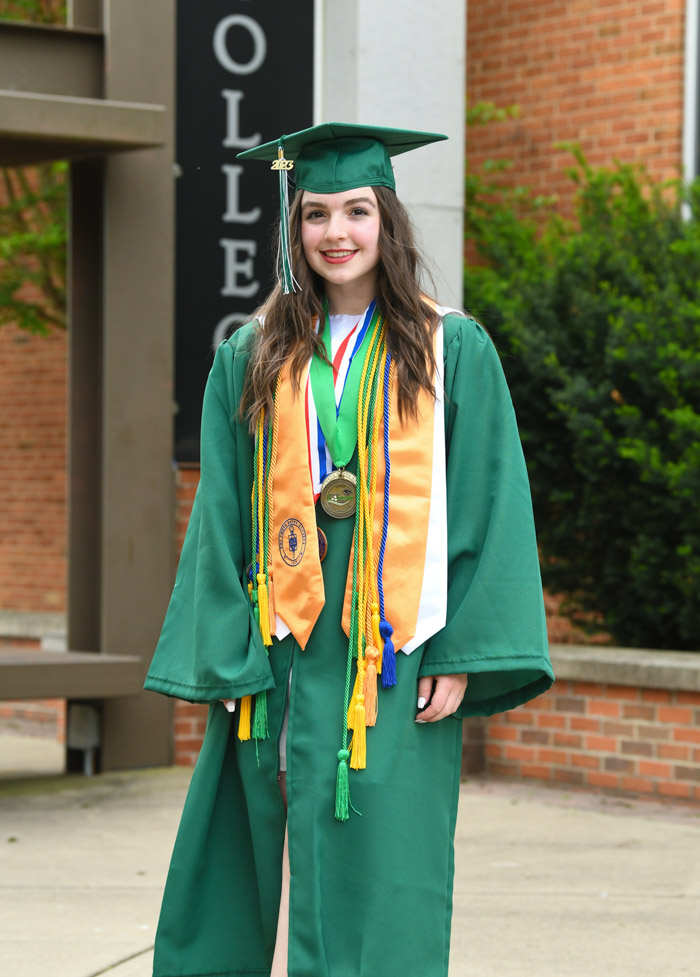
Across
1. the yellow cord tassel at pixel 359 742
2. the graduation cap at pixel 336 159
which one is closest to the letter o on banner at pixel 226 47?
the graduation cap at pixel 336 159

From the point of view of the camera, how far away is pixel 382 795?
9.66ft

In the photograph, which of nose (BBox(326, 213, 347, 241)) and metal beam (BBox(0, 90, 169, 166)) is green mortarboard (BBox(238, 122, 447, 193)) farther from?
metal beam (BBox(0, 90, 169, 166))

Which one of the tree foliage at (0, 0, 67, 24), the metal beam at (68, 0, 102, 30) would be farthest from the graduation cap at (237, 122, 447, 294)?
the tree foliage at (0, 0, 67, 24)

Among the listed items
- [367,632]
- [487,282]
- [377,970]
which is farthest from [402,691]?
[487,282]

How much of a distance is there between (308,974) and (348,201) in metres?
1.62

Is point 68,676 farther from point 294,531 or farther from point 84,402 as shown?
point 294,531

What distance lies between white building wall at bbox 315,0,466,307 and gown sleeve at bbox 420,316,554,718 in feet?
13.7

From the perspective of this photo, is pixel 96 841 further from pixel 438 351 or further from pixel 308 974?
pixel 438 351

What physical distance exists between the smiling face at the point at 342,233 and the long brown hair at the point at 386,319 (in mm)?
37

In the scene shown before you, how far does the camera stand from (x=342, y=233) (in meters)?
3.07

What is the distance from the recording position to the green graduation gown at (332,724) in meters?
Result: 2.95

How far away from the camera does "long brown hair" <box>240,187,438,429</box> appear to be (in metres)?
3.06

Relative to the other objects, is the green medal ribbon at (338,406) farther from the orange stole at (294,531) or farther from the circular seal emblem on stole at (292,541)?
the circular seal emblem on stole at (292,541)

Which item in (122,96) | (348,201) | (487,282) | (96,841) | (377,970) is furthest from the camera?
(487,282)
